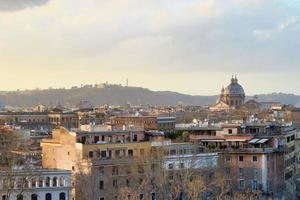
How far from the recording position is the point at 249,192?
220 ft

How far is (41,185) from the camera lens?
2277 inches

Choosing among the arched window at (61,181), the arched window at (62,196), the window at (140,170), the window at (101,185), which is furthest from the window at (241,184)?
the arched window at (61,181)

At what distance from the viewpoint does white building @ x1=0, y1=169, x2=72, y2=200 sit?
53.6 m

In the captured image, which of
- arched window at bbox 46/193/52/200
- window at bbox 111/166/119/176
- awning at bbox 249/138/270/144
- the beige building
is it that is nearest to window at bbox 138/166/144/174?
the beige building

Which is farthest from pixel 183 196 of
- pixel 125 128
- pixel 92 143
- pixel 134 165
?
pixel 125 128

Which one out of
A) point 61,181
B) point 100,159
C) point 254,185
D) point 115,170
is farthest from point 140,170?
point 254,185

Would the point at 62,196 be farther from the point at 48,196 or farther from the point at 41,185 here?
the point at 41,185

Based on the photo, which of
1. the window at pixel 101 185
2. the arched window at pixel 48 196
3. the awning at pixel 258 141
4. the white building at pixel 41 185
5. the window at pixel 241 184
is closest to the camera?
the white building at pixel 41 185

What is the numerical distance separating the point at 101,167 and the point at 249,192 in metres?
13.0

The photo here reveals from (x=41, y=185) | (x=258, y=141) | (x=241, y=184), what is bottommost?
(x=241, y=184)

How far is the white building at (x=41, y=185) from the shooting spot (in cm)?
5356

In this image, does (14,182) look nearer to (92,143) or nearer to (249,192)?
(92,143)

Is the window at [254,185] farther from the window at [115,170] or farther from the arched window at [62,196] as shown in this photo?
the arched window at [62,196]

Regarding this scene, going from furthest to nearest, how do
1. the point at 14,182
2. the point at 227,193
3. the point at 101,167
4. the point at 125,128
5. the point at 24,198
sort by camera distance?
1. the point at 125,128
2. the point at 227,193
3. the point at 101,167
4. the point at 24,198
5. the point at 14,182
